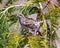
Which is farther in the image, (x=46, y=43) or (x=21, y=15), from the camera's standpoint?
(x=21, y=15)

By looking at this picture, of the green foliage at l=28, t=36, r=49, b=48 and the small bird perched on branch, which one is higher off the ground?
the small bird perched on branch

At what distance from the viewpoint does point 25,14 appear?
1.79 meters

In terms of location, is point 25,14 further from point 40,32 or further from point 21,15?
point 40,32

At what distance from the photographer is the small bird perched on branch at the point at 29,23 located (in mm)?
1650

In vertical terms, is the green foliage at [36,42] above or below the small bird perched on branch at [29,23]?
below

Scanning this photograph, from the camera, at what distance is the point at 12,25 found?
174cm

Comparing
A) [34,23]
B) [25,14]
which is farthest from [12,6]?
[34,23]

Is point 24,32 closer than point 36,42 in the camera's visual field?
No

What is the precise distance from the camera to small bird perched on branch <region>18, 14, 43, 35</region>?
1.65 m

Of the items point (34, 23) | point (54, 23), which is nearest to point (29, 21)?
point (34, 23)

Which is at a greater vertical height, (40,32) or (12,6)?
(12,6)

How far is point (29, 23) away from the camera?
1665 millimetres

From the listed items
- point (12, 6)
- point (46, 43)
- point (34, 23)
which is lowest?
point (46, 43)

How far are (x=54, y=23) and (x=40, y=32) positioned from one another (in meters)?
0.11
